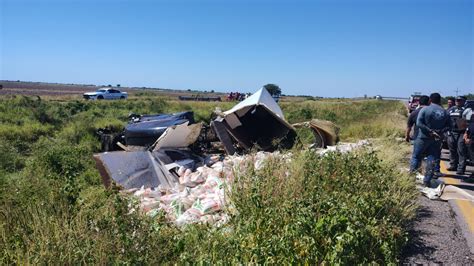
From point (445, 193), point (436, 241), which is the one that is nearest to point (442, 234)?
point (436, 241)

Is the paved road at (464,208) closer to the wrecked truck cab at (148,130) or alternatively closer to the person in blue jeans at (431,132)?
the person in blue jeans at (431,132)

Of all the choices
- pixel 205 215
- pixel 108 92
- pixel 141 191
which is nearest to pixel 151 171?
pixel 141 191

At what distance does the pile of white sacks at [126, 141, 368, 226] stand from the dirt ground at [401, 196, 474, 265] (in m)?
1.94

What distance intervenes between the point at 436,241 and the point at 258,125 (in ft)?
27.2

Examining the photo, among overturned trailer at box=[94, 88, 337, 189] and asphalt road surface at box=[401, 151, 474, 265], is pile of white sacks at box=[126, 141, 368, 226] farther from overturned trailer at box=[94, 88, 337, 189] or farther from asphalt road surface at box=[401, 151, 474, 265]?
asphalt road surface at box=[401, 151, 474, 265]

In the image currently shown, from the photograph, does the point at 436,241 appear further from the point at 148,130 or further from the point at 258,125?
the point at 258,125

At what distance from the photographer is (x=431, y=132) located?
23.8 ft

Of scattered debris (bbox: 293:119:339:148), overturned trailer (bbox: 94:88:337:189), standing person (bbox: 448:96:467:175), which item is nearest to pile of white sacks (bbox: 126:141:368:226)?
overturned trailer (bbox: 94:88:337:189)

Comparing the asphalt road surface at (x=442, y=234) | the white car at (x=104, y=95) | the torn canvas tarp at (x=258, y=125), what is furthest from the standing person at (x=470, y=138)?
the white car at (x=104, y=95)

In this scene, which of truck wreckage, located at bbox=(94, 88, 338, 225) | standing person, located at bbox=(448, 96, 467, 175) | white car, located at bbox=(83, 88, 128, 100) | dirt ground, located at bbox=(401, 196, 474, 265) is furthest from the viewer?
white car, located at bbox=(83, 88, 128, 100)

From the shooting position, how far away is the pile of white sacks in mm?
5227

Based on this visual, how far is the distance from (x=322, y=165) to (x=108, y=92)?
1988 inches

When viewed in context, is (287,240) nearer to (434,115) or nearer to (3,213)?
(3,213)

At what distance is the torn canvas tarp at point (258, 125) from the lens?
34.8 feet
